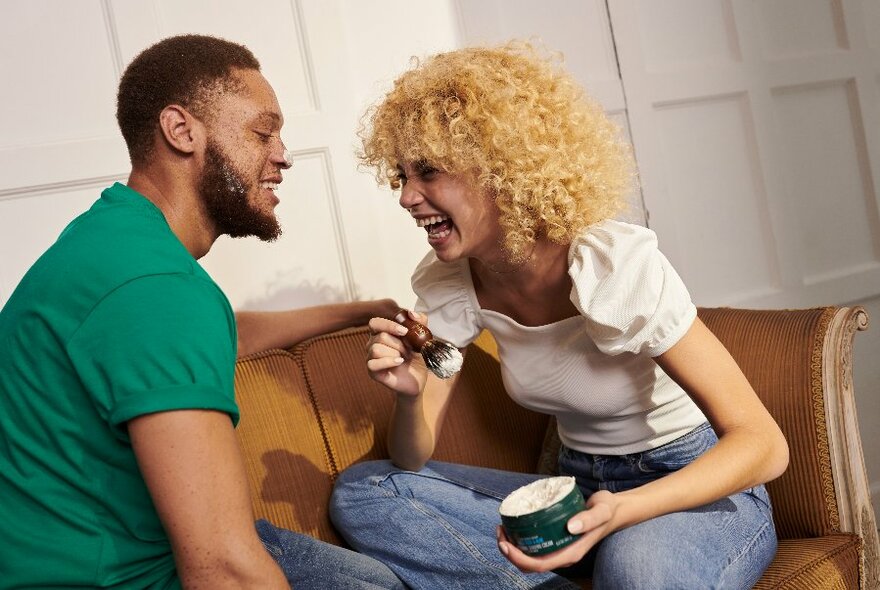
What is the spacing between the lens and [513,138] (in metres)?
1.75

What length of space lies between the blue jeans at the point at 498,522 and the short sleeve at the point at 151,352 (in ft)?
2.14

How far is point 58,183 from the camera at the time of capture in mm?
2160

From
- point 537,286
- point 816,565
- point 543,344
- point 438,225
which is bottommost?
point 816,565

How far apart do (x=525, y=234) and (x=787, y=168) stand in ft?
5.75

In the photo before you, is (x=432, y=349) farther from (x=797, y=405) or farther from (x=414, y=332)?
(x=797, y=405)

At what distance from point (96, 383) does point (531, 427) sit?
1257 mm

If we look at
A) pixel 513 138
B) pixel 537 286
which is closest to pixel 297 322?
pixel 537 286

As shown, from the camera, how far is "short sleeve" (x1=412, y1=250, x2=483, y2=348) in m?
1.99

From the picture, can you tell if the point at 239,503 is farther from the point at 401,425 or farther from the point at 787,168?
the point at 787,168

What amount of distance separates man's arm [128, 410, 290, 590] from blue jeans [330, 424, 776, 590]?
589 millimetres

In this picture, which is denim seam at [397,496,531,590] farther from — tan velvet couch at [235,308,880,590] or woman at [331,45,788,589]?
tan velvet couch at [235,308,880,590]

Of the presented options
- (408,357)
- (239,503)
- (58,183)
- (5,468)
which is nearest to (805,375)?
(408,357)

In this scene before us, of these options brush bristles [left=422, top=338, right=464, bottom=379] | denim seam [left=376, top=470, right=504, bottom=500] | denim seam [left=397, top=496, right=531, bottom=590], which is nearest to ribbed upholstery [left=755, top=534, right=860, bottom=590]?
denim seam [left=397, top=496, right=531, bottom=590]

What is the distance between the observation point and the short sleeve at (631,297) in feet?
5.14
